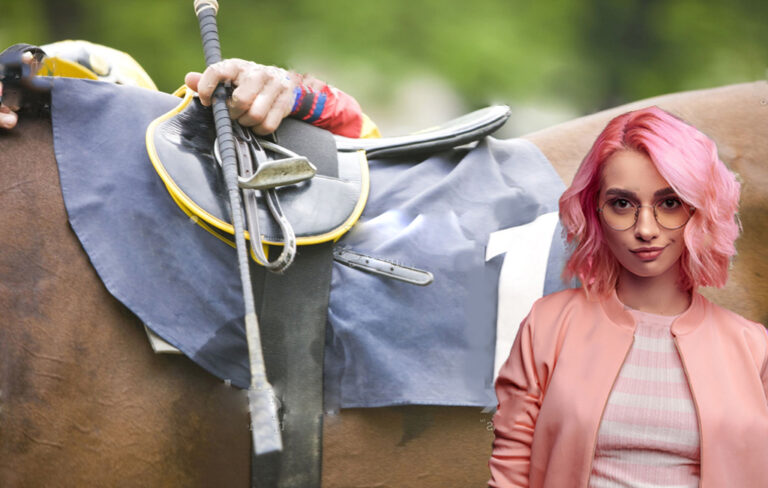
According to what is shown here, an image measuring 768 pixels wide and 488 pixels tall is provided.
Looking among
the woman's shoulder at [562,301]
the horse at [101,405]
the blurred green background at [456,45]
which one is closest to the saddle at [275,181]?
the horse at [101,405]

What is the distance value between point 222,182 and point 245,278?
300 mm

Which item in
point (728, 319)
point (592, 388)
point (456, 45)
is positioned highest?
point (456, 45)

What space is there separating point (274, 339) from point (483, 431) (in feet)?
1.50

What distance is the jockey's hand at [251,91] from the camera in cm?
140

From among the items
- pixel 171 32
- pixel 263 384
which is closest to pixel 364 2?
pixel 171 32

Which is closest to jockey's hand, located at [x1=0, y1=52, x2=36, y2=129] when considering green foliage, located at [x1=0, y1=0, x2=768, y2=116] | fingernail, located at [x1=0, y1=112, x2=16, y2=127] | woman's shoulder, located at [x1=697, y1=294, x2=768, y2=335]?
fingernail, located at [x1=0, y1=112, x2=16, y2=127]

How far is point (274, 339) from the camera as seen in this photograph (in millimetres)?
1397

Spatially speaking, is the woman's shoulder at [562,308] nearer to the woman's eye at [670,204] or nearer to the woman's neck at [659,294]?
the woman's neck at [659,294]

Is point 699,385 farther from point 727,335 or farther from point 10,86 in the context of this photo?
point 10,86

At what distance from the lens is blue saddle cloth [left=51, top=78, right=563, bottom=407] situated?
1.36 metres

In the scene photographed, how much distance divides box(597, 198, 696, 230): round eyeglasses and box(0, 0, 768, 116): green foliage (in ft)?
11.9

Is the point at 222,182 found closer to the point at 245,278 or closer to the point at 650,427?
the point at 245,278

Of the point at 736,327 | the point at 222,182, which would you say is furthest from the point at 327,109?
the point at 736,327

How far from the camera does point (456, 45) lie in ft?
15.7
